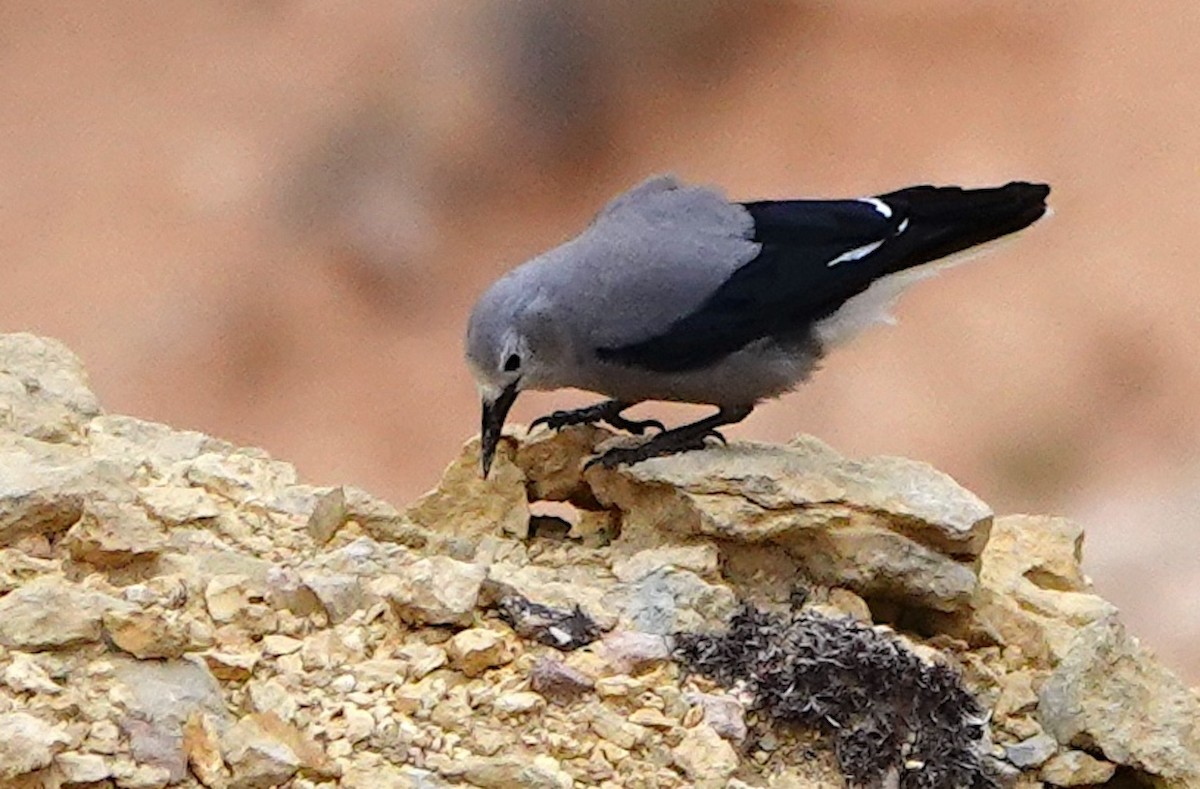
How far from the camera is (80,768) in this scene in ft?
8.19

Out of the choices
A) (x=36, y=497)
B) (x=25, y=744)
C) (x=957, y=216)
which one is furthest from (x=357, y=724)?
(x=957, y=216)

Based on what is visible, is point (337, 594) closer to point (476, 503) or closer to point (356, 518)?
point (356, 518)

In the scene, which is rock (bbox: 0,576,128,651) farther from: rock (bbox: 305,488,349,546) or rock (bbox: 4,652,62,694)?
rock (bbox: 305,488,349,546)

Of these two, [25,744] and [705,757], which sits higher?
[705,757]

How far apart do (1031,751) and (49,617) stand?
1.56m

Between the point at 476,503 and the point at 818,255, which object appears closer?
the point at 476,503

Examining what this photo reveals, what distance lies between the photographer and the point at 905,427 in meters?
10.2

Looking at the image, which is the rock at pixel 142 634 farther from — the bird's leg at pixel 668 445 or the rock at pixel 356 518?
the bird's leg at pixel 668 445

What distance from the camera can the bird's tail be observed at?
418 cm

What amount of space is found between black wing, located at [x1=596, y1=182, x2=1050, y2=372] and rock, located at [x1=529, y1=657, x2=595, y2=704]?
111 cm

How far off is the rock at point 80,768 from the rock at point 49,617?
0.76ft

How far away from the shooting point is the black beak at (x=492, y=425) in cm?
371

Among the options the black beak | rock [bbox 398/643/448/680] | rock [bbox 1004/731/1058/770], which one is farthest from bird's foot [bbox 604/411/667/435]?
rock [bbox 398/643/448/680]

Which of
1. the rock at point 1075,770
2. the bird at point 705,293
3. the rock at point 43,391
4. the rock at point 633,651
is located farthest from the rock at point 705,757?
the rock at point 43,391
